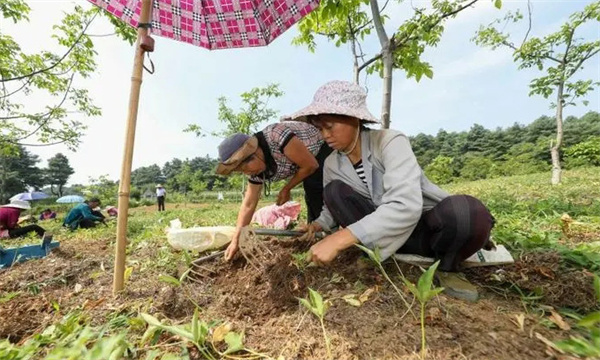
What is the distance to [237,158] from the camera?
2.11 m

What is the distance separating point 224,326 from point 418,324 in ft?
2.40

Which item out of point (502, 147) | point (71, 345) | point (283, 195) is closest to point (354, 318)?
point (71, 345)

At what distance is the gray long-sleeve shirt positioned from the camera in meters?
1.35

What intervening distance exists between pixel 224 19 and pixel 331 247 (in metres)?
1.83

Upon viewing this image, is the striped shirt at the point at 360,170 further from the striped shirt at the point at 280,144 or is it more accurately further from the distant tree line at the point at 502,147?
the distant tree line at the point at 502,147

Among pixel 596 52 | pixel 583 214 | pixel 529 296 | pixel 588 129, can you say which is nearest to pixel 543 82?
pixel 596 52

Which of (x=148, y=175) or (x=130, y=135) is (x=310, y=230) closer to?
(x=130, y=135)

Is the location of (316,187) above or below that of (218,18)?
below

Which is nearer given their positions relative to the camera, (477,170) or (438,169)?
(438,169)

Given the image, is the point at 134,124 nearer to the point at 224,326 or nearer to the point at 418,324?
the point at 224,326

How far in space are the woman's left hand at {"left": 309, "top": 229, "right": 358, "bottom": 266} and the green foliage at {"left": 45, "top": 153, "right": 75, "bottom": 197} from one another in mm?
67006

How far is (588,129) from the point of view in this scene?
131 ft

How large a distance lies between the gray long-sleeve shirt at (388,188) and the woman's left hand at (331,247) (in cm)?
3

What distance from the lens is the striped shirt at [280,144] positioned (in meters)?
2.26
